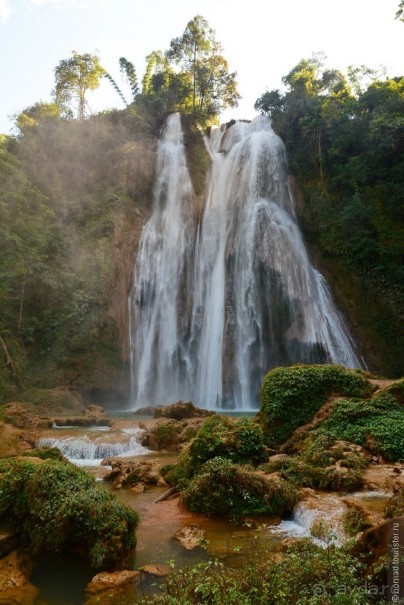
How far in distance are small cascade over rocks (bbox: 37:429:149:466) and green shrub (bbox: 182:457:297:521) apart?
4840 mm

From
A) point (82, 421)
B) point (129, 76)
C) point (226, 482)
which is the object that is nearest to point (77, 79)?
point (129, 76)

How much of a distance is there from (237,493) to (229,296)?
1756 centimetres

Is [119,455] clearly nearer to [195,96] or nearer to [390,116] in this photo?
[390,116]

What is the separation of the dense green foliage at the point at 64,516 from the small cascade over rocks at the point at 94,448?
5760 millimetres

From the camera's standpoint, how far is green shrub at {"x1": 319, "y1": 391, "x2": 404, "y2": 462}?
8.89 m

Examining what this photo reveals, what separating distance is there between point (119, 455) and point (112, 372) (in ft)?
40.3

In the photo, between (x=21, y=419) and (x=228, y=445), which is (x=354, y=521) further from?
(x=21, y=419)

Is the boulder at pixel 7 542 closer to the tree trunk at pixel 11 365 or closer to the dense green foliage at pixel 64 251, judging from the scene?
the dense green foliage at pixel 64 251

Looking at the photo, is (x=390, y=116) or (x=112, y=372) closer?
(x=112, y=372)

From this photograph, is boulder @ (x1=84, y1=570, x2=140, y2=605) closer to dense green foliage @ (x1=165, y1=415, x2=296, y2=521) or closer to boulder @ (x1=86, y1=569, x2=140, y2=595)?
boulder @ (x1=86, y1=569, x2=140, y2=595)

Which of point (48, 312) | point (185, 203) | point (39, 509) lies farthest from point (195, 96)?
point (39, 509)

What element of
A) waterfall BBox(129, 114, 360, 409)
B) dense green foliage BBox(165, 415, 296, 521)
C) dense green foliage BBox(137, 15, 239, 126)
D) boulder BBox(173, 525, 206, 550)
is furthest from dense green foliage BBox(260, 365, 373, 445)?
dense green foliage BBox(137, 15, 239, 126)

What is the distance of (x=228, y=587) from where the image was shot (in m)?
3.46

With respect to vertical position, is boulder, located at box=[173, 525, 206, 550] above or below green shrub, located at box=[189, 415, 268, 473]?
below
